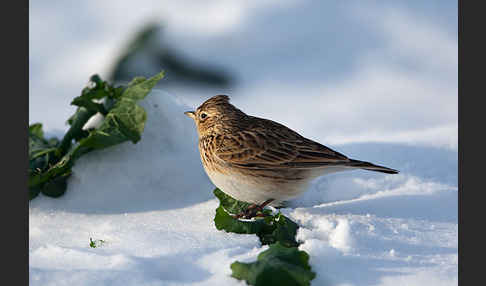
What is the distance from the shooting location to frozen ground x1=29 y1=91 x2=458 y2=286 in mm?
3840

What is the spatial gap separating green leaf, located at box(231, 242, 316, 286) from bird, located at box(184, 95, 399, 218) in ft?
4.12

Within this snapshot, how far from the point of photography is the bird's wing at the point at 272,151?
5004 mm

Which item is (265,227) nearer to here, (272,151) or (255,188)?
(255,188)

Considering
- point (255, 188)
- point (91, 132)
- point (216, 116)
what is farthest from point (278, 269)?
point (91, 132)

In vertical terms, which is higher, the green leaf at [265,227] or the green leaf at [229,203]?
the green leaf at [229,203]

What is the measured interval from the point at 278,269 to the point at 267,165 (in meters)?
1.53

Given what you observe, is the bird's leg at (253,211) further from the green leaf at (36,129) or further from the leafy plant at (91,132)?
the green leaf at (36,129)

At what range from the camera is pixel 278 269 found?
3.65 meters

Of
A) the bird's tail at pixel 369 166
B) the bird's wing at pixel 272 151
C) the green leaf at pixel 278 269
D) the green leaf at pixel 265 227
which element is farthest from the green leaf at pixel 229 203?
the green leaf at pixel 278 269

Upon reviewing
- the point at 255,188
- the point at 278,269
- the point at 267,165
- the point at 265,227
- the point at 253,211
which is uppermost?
the point at 267,165

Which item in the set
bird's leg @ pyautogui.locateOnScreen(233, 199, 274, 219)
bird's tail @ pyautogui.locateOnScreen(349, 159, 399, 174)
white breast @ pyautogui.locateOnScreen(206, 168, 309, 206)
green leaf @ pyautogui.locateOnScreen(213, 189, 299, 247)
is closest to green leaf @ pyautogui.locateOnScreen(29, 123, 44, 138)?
white breast @ pyautogui.locateOnScreen(206, 168, 309, 206)

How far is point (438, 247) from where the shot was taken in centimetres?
432

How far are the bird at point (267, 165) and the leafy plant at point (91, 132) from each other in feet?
2.91

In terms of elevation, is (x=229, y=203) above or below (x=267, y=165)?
below
